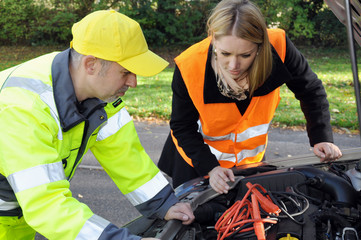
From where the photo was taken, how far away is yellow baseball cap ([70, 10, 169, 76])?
1696mm

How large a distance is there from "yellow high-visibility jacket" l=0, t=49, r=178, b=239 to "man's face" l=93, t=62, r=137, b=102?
0.11 metres

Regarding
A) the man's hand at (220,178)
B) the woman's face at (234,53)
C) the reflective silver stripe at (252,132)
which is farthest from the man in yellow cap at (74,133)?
the reflective silver stripe at (252,132)

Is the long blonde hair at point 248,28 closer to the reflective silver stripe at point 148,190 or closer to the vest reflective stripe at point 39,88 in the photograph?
the reflective silver stripe at point 148,190

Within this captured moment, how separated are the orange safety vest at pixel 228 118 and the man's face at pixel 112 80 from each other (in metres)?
0.53

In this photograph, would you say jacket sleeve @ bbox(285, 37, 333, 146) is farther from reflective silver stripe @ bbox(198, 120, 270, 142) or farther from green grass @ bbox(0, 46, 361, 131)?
green grass @ bbox(0, 46, 361, 131)

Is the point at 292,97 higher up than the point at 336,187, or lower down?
lower down

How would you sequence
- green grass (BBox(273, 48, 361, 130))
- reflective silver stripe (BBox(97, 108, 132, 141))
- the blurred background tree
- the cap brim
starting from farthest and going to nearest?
the blurred background tree
green grass (BBox(273, 48, 361, 130))
reflective silver stripe (BBox(97, 108, 132, 141))
the cap brim

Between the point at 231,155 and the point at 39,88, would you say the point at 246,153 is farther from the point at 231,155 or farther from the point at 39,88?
the point at 39,88

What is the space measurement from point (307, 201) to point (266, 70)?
0.75 metres

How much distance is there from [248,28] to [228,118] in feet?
1.84

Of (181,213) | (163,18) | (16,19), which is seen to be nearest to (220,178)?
(181,213)

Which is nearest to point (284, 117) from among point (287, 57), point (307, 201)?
point (287, 57)

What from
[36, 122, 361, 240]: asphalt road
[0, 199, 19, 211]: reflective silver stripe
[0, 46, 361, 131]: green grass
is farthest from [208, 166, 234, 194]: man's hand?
[0, 46, 361, 131]: green grass

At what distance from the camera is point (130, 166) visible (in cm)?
212
